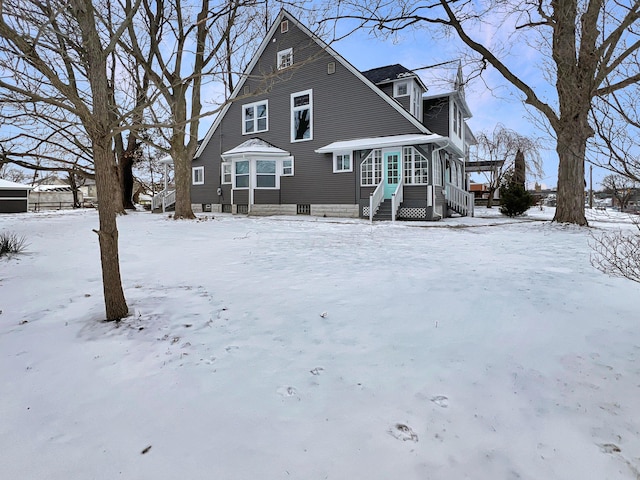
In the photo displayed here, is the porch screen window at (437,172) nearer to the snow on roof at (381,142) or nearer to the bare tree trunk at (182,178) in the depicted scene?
the snow on roof at (381,142)

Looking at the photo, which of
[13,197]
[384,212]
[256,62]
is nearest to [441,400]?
[384,212]

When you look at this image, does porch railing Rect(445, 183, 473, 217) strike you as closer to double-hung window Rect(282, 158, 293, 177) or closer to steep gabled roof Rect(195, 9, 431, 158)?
steep gabled roof Rect(195, 9, 431, 158)

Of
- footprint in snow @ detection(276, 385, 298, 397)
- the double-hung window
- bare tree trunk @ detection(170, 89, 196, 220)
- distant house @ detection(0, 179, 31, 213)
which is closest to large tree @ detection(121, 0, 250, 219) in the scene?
bare tree trunk @ detection(170, 89, 196, 220)

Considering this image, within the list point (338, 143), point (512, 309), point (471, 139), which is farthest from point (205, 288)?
point (471, 139)

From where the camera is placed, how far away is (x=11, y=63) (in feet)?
14.0

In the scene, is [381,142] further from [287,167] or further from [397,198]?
[287,167]

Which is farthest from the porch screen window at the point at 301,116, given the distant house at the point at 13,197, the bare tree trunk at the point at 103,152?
the distant house at the point at 13,197

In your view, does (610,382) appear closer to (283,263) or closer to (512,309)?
(512,309)

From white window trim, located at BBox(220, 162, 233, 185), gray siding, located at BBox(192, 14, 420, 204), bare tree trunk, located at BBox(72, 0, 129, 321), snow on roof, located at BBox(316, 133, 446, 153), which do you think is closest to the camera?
bare tree trunk, located at BBox(72, 0, 129, 321)

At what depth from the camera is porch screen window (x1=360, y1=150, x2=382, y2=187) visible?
16312mm

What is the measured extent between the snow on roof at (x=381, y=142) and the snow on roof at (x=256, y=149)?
2.48 m

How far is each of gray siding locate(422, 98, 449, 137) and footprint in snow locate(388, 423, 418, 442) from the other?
17862 millimetres

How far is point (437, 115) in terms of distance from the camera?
18.0m

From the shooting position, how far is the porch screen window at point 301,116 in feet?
59.4
